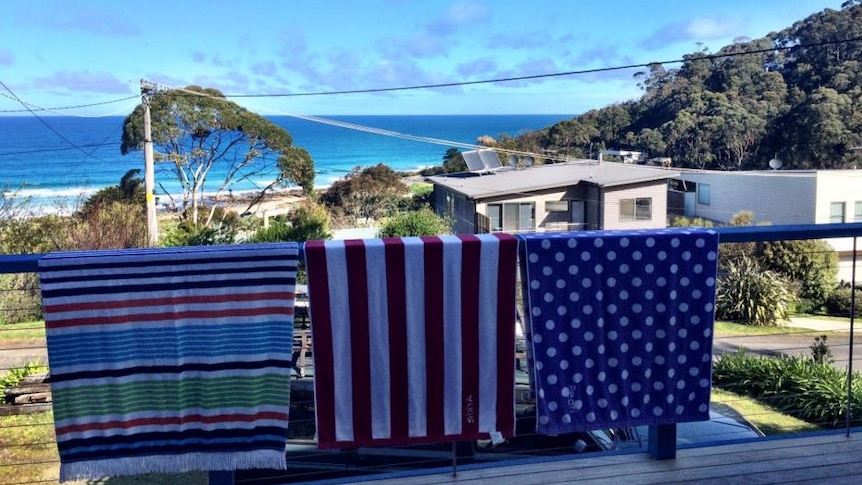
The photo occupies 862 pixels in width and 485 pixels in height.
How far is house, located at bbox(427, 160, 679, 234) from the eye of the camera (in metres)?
24.8

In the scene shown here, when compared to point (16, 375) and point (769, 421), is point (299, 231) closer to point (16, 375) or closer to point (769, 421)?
point (16, 375)

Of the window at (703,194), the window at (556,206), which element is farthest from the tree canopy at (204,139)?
the window at (703,194)

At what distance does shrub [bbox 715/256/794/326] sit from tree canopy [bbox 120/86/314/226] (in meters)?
17.8

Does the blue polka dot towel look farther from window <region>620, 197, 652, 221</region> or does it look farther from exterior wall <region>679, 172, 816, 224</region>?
exterior wall <region>679, 172, 816, 224</region>

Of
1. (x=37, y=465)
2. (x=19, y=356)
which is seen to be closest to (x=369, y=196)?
(x=19, y=356)

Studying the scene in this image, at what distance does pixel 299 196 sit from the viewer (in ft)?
109

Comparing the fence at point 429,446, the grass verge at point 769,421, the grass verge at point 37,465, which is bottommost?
the grass verge at point 769,421

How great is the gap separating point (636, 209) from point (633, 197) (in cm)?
46

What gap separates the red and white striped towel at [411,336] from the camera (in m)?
2.07

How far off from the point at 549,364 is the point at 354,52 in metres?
96.5

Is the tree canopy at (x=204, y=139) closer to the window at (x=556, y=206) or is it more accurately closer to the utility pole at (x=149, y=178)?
the utility pole at (x=149, y=178)

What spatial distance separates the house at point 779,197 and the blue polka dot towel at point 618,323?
64.8ft

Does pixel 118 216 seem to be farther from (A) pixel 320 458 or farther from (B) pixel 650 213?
(B) pixel 650 213

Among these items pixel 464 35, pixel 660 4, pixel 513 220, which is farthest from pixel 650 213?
pixel 464 35
